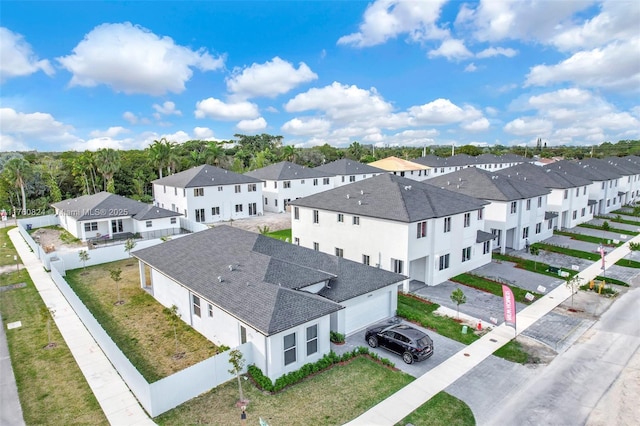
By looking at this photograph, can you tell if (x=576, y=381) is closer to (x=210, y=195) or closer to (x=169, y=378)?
(x=169, y=378)

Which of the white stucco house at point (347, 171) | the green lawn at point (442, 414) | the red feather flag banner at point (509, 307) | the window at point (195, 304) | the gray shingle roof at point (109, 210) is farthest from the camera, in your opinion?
the white stucco house at point (347, 171)

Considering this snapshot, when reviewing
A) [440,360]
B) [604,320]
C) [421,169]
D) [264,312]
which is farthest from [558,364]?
[421,169]

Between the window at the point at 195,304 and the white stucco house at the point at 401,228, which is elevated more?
the white stucco house at the point at 401,228

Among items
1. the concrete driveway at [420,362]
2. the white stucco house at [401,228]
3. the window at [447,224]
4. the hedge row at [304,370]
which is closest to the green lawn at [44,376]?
the hedge row at [304,370]

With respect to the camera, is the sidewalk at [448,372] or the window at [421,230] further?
the window at [421,230]

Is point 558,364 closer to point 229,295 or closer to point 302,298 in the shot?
point 302,298

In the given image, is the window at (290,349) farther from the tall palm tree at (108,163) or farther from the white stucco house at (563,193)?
the tall palm tree at (108,163)
